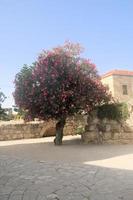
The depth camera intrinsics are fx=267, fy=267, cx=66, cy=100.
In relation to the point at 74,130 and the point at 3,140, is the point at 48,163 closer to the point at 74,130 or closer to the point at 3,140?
the point at 3,140

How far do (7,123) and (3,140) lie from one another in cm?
105

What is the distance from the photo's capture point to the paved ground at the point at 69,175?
4.83 metres

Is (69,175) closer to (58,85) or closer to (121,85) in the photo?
(58,85)

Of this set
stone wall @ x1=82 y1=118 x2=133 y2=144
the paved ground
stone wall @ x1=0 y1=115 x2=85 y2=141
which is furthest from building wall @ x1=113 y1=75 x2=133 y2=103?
the paved ground

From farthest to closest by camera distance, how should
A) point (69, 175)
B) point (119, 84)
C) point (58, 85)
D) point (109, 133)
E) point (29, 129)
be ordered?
point (119, 84) → point (29, 129) → point (109, 133) → point (58, 85) → point (69, 175)

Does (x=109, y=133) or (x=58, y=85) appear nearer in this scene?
(x=58, y=85)

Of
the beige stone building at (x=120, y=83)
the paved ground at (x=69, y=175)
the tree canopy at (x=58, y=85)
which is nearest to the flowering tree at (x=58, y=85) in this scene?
the tree canopy at (x=58, y=85)

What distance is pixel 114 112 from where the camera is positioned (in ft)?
39.9

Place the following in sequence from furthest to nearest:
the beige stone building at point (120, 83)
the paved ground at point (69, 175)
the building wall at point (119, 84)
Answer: the beige stone building at point (120, 83) → the building wall at point (119, 84) → the paved ground at point (69, 175)

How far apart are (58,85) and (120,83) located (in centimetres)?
2303

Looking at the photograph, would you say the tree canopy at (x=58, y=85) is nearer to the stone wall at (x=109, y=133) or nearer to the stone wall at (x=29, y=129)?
the stone wall at (x=109, y=133)

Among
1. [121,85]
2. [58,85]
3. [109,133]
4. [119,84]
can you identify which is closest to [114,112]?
[109,133]

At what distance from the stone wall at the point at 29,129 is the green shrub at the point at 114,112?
2591 mm

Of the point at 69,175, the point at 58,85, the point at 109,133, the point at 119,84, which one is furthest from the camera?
the point at 119,84
